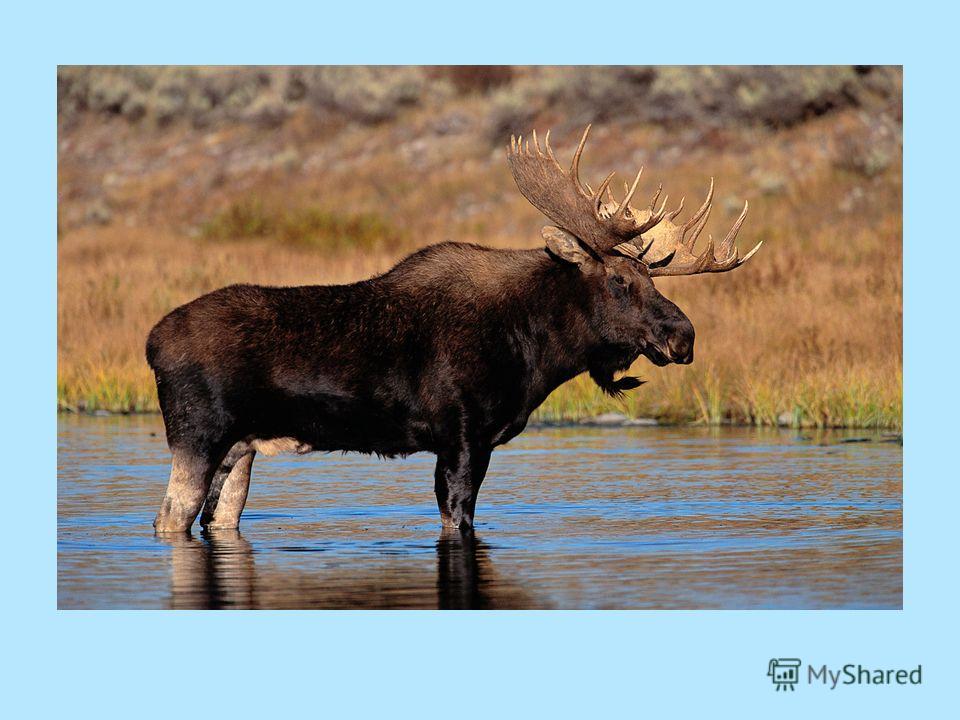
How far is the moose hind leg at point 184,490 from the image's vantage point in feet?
37.6

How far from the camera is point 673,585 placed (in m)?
9.87

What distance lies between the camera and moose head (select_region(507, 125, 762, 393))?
1202 cm

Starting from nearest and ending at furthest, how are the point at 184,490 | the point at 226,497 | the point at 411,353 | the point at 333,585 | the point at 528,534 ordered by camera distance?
the point at 333,585
the point at 184,490
the point at 411,353
the point at 528,534
the point at 226,497

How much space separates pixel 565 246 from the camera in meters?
12.1

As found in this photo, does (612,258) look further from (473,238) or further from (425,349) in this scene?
(473,238)

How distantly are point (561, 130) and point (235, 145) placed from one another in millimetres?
7717

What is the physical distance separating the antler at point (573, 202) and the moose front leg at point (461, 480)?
1650mm

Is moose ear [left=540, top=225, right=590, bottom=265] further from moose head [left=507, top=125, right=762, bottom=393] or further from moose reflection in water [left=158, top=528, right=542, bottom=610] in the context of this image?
moose reflection in water [left=158, top=528, right=542, bottom=610]

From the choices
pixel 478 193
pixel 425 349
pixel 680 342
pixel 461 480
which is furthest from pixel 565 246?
pixel 478 193

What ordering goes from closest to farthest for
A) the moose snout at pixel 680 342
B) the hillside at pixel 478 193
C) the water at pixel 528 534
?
the water at pixel 528 534
the moose snout at pixel 680 342
the hillside at pixel 478 193

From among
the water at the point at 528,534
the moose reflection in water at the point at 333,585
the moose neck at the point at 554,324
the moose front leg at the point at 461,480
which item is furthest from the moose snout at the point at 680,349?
the moose reflection in water at the point at 333,585

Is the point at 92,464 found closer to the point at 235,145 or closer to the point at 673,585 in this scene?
the point at 673,585

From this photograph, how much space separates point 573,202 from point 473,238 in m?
18.9

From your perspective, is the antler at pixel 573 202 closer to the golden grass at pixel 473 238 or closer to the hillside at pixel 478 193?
the golden grass at pixel 473 238
